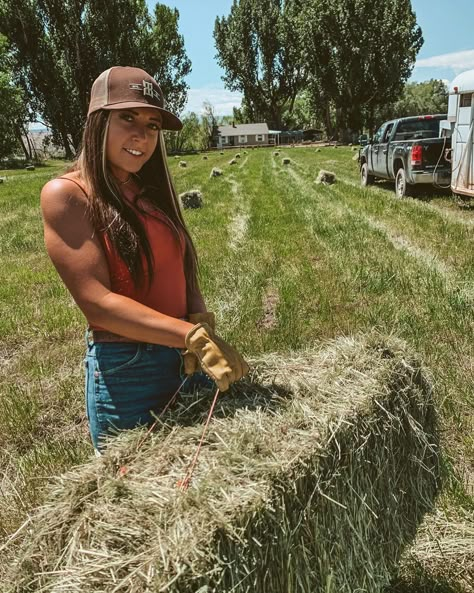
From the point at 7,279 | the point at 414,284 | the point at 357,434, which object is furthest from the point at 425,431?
the point at 7,279

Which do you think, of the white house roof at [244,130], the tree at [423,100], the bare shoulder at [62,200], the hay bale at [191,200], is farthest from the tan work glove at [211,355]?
the tree at [423,100]

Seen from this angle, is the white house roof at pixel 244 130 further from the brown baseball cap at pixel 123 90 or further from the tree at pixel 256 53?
the brown baseball cap at pixel 123 90

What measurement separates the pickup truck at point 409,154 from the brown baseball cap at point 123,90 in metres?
11.1

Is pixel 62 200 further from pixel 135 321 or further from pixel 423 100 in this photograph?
pixel 423 100

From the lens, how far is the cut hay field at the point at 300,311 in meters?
2.79

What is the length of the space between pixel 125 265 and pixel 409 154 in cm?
1164

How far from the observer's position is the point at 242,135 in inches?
A: 3465

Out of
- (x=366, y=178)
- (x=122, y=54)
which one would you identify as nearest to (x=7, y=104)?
(x=122, y=54)

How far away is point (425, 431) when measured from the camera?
7.45 ft

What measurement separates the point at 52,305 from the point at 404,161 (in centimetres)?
943

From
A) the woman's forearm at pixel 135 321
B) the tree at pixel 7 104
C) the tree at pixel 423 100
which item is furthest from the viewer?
the tree at pixel 423 100

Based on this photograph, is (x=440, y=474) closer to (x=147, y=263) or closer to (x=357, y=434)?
(x=357, y=434)

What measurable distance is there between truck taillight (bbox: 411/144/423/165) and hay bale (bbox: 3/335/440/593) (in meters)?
10.7

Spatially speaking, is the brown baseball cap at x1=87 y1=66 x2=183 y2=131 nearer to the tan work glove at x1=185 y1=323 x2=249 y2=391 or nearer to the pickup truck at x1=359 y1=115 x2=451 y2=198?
the tan work glove at x1=185 y1=323 x2=249 y2=391
